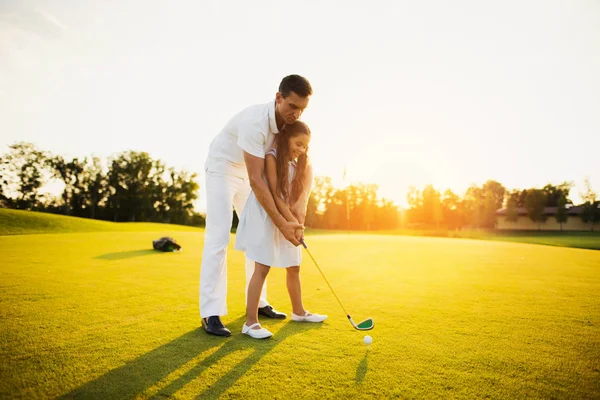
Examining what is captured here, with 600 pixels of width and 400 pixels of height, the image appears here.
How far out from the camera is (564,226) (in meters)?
56.8

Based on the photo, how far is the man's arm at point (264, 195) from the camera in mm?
3227

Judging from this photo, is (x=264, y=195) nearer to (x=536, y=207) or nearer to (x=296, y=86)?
(x=296, y=86)

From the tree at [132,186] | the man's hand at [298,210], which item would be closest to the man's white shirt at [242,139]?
the man's hand at [298,210]

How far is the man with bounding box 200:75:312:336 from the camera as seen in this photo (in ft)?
10.4

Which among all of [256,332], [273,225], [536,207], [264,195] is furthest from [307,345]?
[536,207]

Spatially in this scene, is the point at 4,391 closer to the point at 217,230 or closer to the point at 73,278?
the point at 217,230

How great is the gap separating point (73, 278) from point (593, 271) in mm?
10505

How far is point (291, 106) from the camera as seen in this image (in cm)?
316

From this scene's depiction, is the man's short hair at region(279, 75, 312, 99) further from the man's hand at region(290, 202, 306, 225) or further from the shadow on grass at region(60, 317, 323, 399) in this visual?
the shadow on grass at region(60, 317, 323, 399)

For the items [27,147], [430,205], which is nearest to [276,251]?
[430,205]

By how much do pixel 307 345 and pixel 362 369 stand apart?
57cm

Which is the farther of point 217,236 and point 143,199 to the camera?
point 143,199

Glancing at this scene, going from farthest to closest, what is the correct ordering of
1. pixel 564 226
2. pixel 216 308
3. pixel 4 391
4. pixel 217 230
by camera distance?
pixel 564 226, pixel 217 230, pixel 216 308, pixel 4 391

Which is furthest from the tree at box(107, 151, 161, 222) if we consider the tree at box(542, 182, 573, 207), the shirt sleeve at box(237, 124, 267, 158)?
the tree at box(542, 182, 573, 207)
